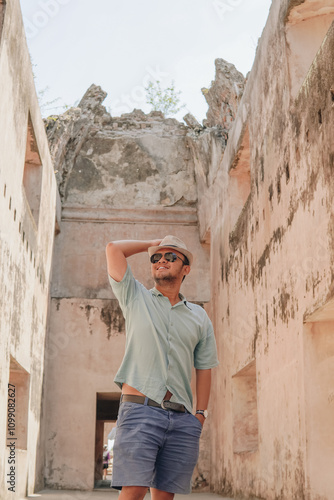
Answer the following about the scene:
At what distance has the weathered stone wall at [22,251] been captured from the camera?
694 cm

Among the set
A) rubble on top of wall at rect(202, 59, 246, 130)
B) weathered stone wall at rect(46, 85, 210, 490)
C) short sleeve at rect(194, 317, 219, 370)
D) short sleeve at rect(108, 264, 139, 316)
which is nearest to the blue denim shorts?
short sleeve at rect(194, 317, 219, 370)

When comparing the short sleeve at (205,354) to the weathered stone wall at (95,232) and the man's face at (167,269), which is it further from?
the weathered stone wall at (95,232)

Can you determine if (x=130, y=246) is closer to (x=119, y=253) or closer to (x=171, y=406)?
(x=119, y=253)

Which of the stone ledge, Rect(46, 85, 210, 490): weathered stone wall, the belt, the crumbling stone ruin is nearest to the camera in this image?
the belt

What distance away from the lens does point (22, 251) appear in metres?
8.27

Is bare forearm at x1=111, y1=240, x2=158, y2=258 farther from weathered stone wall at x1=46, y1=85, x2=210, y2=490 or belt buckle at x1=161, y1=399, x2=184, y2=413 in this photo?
weathered stone wall at x1=46, y1=85, x2=210, y2=490

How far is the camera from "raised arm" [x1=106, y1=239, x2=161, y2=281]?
3.15m

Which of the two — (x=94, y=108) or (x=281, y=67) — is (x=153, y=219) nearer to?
(x=94, y=108)

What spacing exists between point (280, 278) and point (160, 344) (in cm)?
336

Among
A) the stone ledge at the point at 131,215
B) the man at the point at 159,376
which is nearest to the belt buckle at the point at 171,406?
the man at the point at 159,376

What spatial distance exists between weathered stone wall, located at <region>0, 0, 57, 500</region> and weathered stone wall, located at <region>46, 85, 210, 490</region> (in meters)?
0.61

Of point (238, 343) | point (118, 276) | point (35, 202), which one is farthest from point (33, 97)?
point (118, 276)

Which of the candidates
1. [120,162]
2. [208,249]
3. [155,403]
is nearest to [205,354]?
[155,403]

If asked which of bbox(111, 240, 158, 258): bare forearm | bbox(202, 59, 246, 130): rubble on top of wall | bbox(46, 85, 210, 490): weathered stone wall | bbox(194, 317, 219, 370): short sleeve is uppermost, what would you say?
bbox(202, 59, 246, 130): rubble on top of wall
